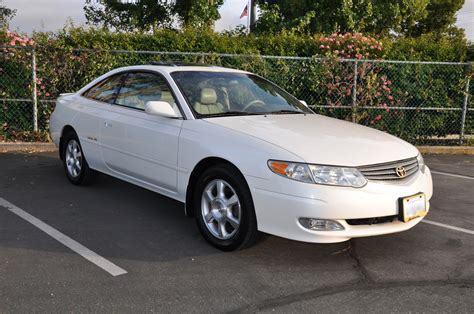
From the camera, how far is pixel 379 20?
2044cm

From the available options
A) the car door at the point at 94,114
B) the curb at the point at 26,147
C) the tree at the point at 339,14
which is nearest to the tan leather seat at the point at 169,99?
the car door at the point at 94,114

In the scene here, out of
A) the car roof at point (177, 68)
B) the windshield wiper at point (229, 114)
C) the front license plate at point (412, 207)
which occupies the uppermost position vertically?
the car roof at point (177, 68)

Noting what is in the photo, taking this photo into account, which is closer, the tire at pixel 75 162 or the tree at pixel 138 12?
the tire at pixel 75 162

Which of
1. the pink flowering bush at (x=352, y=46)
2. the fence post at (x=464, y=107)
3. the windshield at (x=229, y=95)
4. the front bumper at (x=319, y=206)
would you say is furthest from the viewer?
the pink flowering bush at (x=352, y=46)

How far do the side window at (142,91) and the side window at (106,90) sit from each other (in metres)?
0.14

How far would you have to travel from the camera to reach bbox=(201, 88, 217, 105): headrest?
460 centimetres

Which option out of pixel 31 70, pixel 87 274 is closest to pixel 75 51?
pixel 31 70

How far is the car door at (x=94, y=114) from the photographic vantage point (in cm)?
541

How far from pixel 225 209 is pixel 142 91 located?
1.79 m

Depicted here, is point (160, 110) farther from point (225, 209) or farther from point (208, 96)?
point (225, 209)

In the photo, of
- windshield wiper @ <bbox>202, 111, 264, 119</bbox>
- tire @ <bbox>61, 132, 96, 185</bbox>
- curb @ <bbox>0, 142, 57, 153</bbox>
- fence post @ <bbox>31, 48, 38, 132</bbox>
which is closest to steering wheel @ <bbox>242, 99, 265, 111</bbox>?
windshield wiper @ <bbox>202, 111, 264, 119</bbox>

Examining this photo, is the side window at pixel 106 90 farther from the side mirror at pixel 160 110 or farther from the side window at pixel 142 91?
the side mirror at pixel 160 110

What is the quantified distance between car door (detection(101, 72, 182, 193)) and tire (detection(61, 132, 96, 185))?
642 millimetres

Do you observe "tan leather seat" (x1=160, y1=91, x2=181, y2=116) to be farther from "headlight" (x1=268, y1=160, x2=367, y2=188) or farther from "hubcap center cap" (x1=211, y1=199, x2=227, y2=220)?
"headlight" (x1=268, y1=160, x2=367, y2=188)
